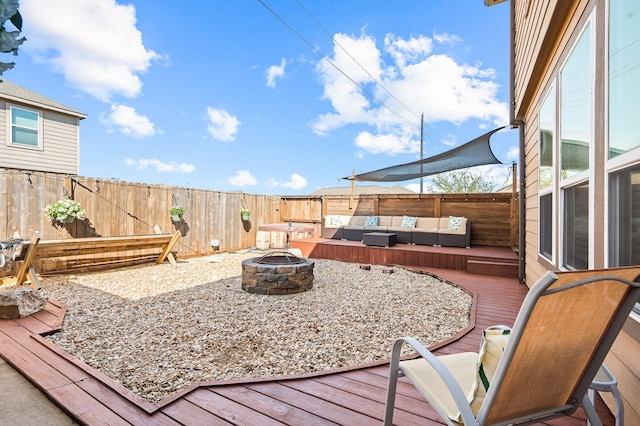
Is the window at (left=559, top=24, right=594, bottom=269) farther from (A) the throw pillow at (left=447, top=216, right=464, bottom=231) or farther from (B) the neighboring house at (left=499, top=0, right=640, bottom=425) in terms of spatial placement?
(A) the throw pillow at (left=447, top=216, right=464, bottom=231)

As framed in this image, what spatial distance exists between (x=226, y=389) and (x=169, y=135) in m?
13.6

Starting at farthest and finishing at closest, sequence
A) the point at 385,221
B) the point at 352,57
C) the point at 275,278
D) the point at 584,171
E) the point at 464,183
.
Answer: the point at 464,183 → the point at 352,57 → the point at 385,221 → the point at 275,278 → the point at 584,171

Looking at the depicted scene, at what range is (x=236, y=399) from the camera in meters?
1.68

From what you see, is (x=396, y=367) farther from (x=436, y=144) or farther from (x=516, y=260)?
(x=436, y=144)

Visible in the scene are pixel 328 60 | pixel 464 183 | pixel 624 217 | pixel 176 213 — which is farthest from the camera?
pixel 464 183

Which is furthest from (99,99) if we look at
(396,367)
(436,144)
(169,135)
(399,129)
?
(436,144)

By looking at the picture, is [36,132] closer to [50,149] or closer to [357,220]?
[50,149]

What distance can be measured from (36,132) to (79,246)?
5001mm

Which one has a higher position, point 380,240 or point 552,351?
point 552,351

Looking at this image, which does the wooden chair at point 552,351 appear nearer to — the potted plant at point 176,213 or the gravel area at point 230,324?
the gravel area at point 230,324

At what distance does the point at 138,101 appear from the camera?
416 inches

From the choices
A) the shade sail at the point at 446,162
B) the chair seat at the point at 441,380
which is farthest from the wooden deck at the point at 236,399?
the shade sail at the point at 446,162

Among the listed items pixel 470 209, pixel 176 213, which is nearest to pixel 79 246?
pixel 176 213

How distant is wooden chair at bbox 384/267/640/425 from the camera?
83 centimetres
